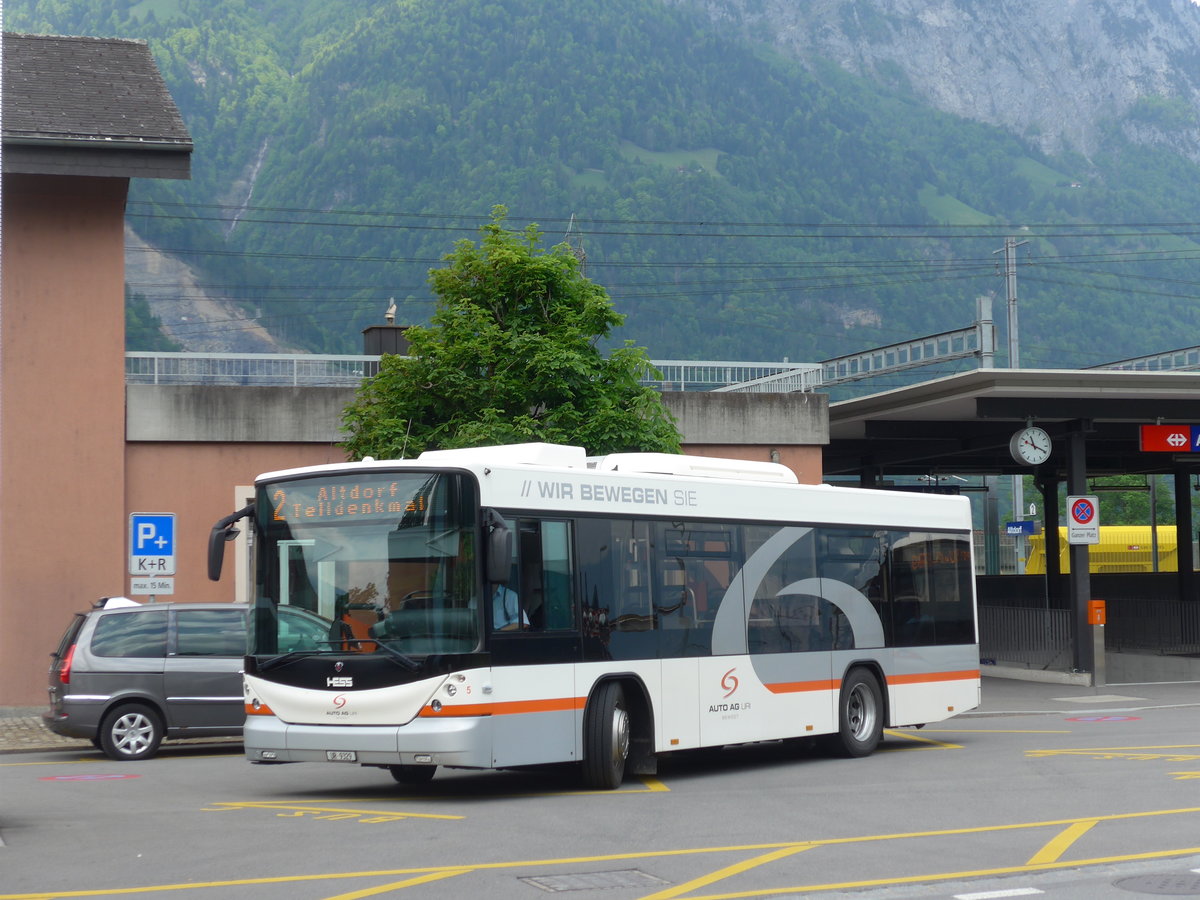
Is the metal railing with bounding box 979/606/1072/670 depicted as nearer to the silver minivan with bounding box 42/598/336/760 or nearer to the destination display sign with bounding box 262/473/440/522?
the silver minivan with bounding box 42/598/336/760

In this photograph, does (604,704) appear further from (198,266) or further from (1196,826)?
(198,266)

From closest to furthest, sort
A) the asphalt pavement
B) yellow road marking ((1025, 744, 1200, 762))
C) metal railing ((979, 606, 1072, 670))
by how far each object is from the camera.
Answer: yellow road marking ((1025, 744, 1200, 762)), the asphalt pavement, metal railing ((979, 606, 1072, 670))

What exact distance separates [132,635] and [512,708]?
21.4 feet

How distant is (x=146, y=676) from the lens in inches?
690

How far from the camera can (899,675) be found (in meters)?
17.5

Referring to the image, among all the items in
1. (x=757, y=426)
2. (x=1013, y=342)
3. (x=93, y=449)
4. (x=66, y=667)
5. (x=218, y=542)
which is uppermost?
(x=1013, y=342)

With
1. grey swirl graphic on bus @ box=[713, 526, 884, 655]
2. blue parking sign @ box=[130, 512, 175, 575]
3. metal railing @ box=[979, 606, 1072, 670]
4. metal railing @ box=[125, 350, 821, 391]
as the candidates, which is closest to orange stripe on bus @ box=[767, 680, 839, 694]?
grey swirl graphic on bus @ box=[713, 526, 884, 655]

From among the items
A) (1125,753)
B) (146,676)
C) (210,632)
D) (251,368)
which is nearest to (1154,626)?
(1125,753)

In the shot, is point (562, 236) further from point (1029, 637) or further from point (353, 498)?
point (353, 498)

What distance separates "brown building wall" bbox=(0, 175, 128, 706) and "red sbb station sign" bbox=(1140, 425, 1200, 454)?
61.5 ft

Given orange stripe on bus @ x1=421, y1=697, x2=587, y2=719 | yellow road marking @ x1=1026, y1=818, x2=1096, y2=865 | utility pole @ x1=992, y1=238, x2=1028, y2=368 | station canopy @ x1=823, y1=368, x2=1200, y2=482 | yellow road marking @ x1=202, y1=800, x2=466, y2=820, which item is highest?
utility pole @ x1=992, y1=238, x2=1028, y2=368

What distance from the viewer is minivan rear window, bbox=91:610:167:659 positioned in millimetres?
17484

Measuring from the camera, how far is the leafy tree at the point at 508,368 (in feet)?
69.7

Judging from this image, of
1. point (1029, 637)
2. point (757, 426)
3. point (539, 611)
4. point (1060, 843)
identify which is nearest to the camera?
point (1060, 843)
